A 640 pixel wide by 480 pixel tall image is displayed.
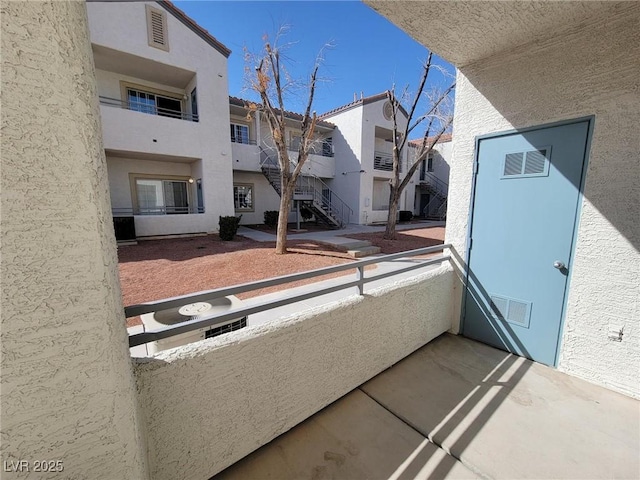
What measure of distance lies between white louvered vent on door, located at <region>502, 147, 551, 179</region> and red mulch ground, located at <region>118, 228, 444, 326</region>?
419 cm

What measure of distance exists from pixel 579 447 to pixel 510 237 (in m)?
1.98

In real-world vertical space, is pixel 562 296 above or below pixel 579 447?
above

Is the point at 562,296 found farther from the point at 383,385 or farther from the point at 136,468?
the point at 136,468

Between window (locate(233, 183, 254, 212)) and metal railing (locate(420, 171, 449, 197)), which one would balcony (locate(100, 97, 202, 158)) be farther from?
metal railing (locate(420, 171, 449, 197))

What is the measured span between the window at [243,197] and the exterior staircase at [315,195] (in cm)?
156

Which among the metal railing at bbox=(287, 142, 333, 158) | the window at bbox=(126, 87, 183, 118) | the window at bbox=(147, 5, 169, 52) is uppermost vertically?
the window at bbox=(147, 5, 169, 52)

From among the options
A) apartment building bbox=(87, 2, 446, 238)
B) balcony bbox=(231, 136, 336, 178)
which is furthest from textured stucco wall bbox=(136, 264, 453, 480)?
balcony bbox=(231, 136, 336, 178)

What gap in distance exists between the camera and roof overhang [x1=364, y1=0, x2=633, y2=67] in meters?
2.09

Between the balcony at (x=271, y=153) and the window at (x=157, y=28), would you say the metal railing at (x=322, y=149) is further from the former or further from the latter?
the window at (x=157, y=28)

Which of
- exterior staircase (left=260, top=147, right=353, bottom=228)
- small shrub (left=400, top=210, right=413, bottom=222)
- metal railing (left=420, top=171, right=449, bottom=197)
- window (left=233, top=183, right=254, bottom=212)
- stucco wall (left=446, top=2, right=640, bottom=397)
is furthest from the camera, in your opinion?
metal railing (left=420, top=171, right=449, bottom=197)

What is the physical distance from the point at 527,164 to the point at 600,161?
1.87ft

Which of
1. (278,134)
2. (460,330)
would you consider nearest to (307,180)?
(278,134)

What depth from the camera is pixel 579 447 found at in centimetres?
202

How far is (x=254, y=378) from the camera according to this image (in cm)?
185
